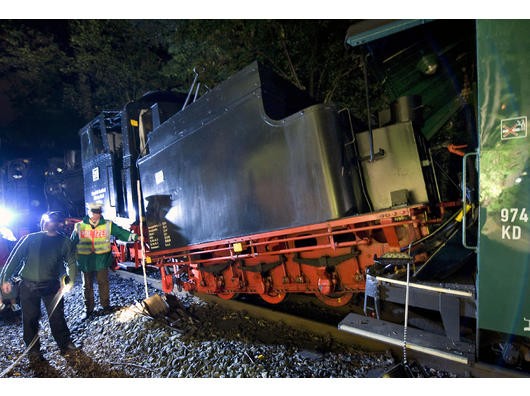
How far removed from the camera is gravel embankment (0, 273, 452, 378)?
2.80 metres

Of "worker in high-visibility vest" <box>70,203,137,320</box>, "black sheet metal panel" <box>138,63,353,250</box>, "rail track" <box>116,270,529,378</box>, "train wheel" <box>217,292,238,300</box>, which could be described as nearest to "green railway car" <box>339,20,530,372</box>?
"rail track" <box>116,270,529,378</box>

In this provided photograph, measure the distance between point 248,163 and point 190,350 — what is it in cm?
211

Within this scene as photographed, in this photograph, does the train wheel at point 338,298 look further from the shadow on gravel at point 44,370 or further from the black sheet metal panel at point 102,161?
the black sheet metal panel at point 102,161

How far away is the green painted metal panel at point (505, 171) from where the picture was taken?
1681 mm

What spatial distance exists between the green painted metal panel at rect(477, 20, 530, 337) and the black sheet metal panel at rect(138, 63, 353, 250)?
1134 millimetres

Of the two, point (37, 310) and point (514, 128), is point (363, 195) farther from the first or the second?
point (37, 310)

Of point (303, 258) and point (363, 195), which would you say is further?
point (303, 258)

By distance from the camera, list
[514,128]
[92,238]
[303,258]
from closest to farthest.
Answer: [514,128] → [303,258] → [92,238]

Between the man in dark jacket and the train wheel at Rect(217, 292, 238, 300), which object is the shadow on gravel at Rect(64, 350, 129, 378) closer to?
the man in dark jacket

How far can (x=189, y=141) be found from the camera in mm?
3918

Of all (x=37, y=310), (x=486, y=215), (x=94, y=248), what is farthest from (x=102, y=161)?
(x=486, y=215)

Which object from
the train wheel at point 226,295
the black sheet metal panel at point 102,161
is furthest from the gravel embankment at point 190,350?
the black sheet metal panel at point 102,161

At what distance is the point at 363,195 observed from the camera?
2.95m

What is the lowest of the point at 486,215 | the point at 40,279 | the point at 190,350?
the point at 190,350
